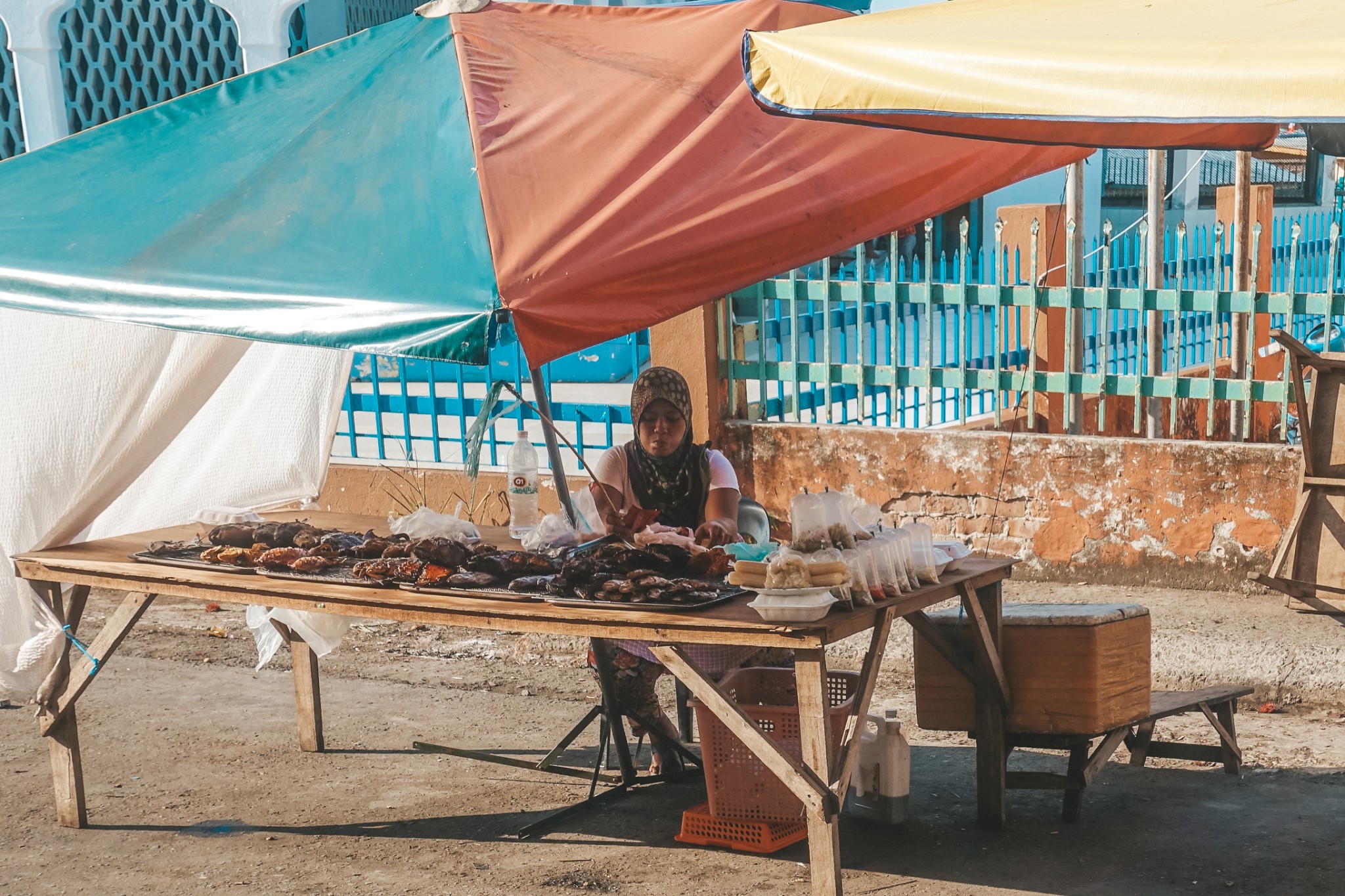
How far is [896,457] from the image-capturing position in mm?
7195

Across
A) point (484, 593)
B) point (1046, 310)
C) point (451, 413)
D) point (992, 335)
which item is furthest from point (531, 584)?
point (1046, 310)

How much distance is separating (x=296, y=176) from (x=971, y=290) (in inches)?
144

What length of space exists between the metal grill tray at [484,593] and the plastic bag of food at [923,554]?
3.48 ft

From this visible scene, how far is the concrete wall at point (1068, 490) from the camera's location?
21.6ft

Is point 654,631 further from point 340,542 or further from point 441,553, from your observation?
point 340,542

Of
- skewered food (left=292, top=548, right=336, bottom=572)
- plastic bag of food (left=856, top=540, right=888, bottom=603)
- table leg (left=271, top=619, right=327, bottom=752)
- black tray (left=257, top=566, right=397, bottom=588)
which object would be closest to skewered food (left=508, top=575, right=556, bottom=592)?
black tray (left=257, top=566, right=397, bottom=588)

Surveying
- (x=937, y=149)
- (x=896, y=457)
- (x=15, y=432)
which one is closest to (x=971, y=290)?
(x=896, y=457)

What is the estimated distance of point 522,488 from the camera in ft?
17.2

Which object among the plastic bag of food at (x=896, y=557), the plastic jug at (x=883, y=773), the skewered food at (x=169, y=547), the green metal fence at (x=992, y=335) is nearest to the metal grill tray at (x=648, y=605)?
the plastic bag of food at (x=896, y=557)

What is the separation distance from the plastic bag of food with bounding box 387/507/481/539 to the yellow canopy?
198 cm

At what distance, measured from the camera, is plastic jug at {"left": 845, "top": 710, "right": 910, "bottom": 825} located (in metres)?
4.51

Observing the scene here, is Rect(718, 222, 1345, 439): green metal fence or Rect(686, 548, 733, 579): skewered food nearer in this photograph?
Rect(686, 548, 733, 579): skewered food

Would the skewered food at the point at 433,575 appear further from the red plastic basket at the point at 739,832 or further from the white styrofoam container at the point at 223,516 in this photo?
the white styrofoam container at the point at 223,516

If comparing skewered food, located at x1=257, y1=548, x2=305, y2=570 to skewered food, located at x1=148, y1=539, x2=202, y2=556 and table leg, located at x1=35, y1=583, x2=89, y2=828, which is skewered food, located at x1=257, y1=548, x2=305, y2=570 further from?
table leg, located at x1=35, y1=583, x2=89, y2=828
